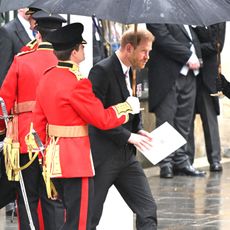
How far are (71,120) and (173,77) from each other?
5645 mm

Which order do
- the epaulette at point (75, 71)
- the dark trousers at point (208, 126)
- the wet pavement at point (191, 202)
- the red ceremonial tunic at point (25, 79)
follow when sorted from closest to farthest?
the epaulette at point (75, 71) < the red ceremonial tunic at point (25, 79) < the wet pavement at point (191, 202) < the dark trousers at point (208, 126)

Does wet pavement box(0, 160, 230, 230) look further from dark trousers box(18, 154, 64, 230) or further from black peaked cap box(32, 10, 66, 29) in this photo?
black peaked cap box(32, 10, 66, 29)

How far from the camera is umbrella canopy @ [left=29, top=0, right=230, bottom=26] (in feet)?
20.7

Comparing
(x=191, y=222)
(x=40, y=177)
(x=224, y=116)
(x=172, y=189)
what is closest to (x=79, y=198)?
(x=40, y=177)

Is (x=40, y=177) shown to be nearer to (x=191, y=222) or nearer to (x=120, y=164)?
(x=120, y=164)

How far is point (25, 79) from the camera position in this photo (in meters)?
7.27

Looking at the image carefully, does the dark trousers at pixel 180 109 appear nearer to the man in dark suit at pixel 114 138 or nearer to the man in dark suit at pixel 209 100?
the man in dark suit at pixel 209 100

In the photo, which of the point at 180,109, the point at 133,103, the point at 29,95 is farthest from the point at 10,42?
the point at 180,109

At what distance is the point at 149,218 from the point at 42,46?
4.82 ft

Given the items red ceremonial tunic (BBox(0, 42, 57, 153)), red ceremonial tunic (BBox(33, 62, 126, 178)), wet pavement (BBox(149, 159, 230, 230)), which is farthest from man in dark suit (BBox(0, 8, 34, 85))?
red ceremonial tunic (BBox(33, 62, 126, 178))

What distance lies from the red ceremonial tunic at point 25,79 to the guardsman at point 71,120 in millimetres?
758

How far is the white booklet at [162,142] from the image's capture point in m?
6.90

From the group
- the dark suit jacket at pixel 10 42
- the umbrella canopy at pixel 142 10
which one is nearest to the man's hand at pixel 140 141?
the umbrella canopy at pixel 142 10

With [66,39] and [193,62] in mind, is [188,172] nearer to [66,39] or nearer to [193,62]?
[193,62]
